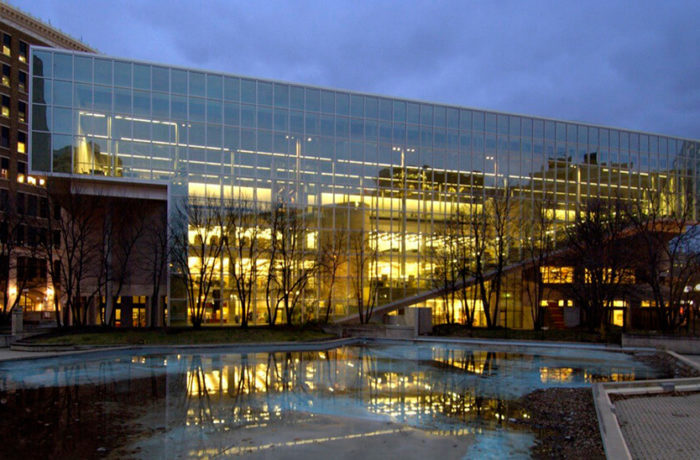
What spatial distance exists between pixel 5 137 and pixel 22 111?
4801 mm

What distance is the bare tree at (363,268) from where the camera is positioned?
4581 cm

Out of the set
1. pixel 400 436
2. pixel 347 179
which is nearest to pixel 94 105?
pixel 347 179

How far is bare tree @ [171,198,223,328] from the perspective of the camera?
128 ft

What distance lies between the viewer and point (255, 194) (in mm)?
44000

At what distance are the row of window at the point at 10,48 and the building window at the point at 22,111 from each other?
5.84 meters

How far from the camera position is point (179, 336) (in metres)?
32.8

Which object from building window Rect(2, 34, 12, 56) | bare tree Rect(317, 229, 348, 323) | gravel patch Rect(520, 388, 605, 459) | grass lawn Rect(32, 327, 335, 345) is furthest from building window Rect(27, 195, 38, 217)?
gravel patch Rect(520, 388, 605, 459)

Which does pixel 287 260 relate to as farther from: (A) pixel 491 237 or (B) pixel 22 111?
(B) pixel 22 111

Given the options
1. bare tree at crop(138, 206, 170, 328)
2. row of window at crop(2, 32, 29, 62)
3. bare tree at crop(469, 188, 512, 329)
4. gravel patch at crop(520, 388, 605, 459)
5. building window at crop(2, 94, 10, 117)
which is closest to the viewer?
gravel patch at crop(520, 388, 605, 459)

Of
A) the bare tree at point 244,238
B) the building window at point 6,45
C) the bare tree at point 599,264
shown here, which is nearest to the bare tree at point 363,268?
the bare tree at point 244,238

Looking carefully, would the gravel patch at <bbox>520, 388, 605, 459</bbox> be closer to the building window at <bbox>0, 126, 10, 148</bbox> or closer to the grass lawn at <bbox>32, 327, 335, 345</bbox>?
the grass lawn at <bbox>32, 327, 335, 345</bbox>

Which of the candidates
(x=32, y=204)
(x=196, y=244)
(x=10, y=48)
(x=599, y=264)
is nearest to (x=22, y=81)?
(x=10, y=48)

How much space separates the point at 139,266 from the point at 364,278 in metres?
19.1

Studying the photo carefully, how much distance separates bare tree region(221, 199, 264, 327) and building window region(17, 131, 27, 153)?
4217 cm
